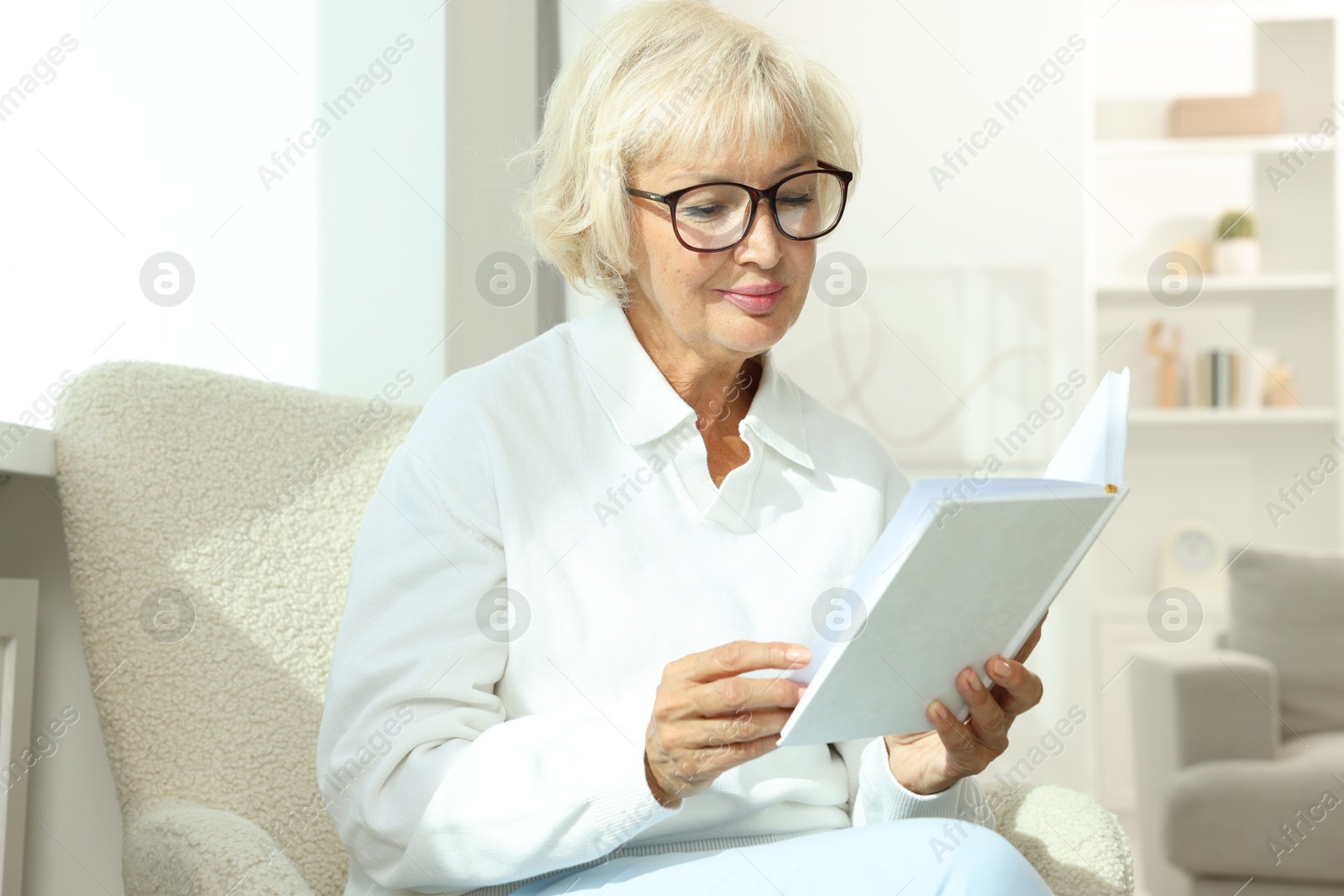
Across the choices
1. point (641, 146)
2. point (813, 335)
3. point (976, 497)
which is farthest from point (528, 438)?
point (813, 335)

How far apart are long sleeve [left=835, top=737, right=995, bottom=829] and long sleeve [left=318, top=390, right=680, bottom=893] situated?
27 centimetres

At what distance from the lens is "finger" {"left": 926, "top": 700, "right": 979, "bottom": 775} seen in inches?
34.9

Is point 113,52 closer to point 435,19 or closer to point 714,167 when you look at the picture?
point 435,19

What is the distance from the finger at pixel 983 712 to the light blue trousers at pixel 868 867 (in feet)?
0.33

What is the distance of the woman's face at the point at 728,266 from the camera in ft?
3.50

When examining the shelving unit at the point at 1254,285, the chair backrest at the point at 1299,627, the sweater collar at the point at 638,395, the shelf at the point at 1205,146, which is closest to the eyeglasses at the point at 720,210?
the sweater collar at the point at 638,395

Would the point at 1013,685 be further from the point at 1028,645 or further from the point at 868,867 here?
the point at 868,867

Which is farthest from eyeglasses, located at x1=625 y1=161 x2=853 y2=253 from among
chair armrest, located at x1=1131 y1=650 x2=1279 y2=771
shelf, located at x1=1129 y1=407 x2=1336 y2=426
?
shelf, located at x1=1129 y1=407 x2=1336 y2=426

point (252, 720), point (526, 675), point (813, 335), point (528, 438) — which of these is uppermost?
point (813, 335)

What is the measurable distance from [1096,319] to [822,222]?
132 inches

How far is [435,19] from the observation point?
184 centimetres

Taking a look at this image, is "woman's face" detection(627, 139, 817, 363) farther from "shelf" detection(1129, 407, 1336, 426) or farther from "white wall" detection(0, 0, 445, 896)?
"shelf" detection(1129, 407, 1336, 426)

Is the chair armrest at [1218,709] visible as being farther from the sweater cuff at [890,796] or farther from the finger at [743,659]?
the finger at [743,659]

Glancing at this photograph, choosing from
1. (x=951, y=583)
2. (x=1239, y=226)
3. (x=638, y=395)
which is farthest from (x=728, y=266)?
(x=1239, y=226)
